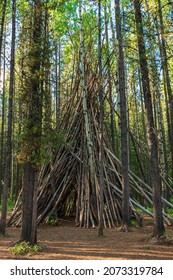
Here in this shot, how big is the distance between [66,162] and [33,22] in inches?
221

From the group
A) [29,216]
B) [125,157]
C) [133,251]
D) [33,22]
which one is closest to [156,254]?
[133,251]

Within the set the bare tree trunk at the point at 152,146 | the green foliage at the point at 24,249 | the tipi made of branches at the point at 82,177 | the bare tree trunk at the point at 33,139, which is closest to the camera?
the green foliage at the point at 24,249

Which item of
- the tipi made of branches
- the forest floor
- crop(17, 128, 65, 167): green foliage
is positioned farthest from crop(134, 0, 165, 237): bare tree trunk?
the tipi made of branches

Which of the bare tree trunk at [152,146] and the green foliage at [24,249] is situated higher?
the bare tree trunk at [152,146]

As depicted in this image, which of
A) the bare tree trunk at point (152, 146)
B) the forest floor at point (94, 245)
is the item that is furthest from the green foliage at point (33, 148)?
the bare tree trunk at point (152, 146)

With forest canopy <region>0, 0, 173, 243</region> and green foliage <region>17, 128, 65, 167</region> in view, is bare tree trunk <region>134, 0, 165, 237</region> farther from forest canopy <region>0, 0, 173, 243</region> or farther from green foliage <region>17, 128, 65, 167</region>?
green foliage <region>17, 128, 65, 167</region>

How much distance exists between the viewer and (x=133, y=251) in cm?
599

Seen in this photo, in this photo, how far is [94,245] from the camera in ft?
22.3

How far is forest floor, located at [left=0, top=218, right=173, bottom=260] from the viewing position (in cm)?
567

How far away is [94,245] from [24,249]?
1576mm

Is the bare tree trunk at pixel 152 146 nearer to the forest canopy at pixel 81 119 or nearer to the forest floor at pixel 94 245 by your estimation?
the forest canopy at pixel 81 119

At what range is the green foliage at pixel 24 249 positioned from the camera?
598cm

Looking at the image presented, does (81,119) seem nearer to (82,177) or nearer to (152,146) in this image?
(82,177)

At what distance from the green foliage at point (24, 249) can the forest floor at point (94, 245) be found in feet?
0.29
